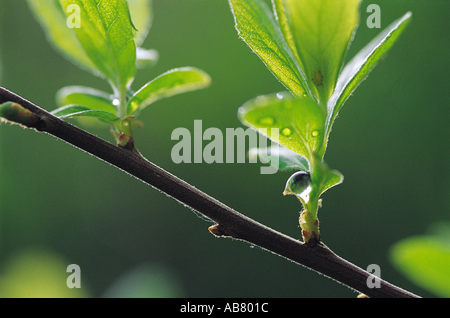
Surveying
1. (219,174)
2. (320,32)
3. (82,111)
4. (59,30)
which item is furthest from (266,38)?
(219,174)

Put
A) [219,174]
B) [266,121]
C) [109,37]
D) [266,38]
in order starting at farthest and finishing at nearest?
[219,174]
[109,37]
[266,38]
[266,121]

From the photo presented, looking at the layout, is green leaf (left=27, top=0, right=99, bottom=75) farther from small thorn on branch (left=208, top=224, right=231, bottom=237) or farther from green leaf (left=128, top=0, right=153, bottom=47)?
small thorn on branch (left=208, top=224, right=231, bottom=237)

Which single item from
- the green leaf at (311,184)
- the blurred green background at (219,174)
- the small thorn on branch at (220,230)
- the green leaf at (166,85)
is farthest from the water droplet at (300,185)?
the blurred green background at (219,174)

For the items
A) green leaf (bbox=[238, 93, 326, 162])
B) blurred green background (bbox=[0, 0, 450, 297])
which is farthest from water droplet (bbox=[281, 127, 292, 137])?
blurred green background (bbox=[0, 0, 450, 297])

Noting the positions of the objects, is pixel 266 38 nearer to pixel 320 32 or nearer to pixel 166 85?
pixel 320 32

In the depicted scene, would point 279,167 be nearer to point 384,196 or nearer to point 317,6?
point 317,6

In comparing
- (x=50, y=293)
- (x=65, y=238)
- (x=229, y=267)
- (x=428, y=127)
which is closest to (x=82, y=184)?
(x=65, y=238)
